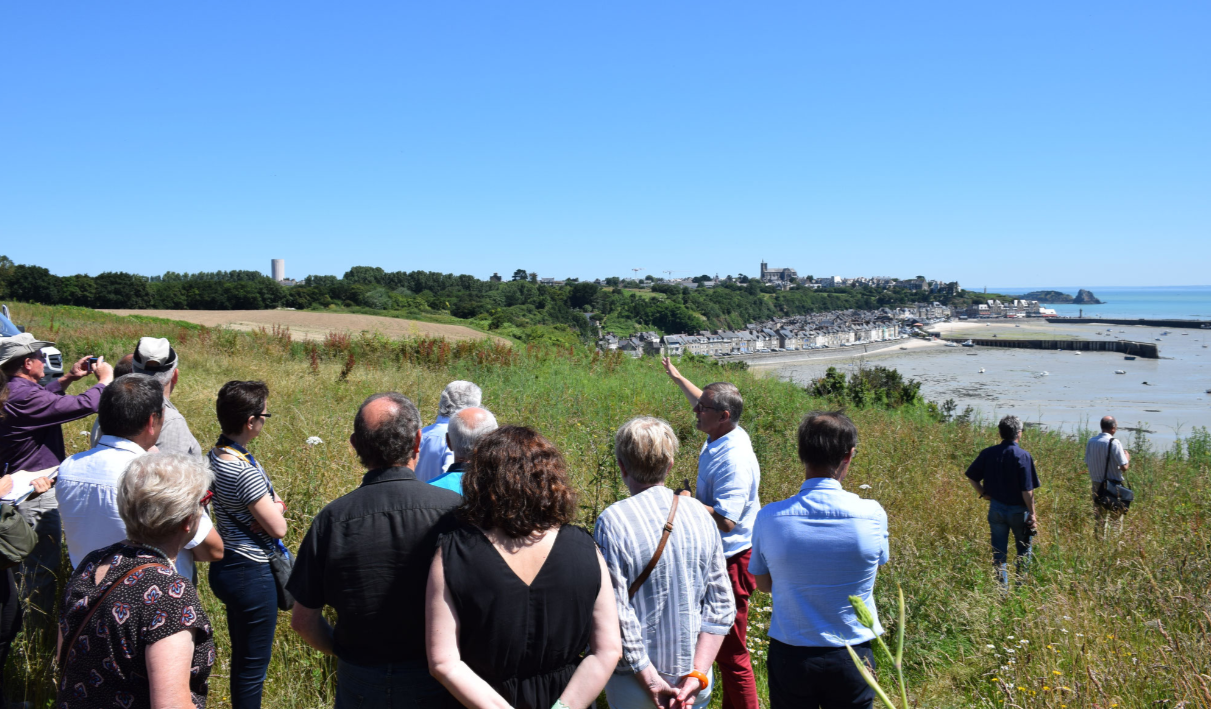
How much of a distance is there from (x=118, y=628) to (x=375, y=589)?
0.67 m

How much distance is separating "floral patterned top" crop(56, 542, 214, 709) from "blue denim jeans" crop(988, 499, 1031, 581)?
20.2ft

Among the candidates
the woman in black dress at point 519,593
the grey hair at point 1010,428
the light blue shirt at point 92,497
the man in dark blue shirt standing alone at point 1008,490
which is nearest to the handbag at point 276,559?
the light blue shirt at point 92,497

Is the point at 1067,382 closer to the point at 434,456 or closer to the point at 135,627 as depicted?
the point at 434,456

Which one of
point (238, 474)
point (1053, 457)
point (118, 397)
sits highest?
point (118, 397)

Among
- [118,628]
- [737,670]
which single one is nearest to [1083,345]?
[737,670]

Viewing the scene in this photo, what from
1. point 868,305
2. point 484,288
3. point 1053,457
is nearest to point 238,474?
point 1053,457

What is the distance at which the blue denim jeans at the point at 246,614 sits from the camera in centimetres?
293

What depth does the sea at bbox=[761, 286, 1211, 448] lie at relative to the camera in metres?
28.5

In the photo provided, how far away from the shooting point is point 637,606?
2459 millimetres

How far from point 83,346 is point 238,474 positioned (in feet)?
48.4

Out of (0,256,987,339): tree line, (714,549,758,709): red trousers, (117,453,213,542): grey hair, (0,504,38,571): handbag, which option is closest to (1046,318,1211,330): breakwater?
(0,256,987,339): tree line

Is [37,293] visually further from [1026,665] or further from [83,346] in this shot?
[1026,665]

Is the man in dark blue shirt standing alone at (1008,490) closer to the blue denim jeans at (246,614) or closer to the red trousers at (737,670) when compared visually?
the red trousers at (737,670)

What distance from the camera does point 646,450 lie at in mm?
2566
